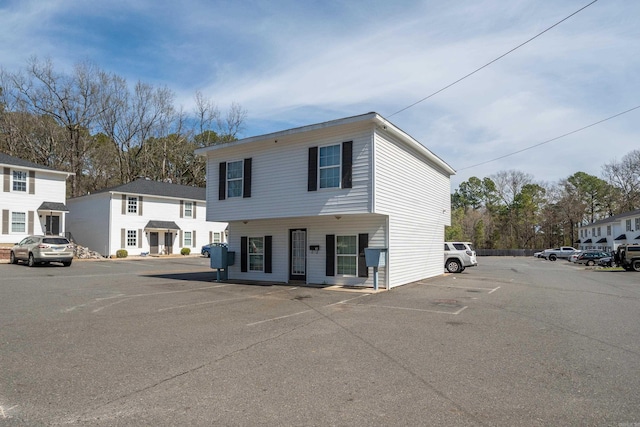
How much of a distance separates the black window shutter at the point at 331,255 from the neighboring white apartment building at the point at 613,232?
146 feet

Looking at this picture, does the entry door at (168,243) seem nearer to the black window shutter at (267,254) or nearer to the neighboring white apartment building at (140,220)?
the neighboring white apartment building at (140,220)

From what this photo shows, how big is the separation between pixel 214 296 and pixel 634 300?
12.4 metres

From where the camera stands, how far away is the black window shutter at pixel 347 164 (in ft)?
47.1

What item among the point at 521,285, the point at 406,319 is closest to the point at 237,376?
the point at 406,319

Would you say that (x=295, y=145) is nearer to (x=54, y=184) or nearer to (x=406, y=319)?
(x=406, y=319)

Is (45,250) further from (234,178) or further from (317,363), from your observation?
(317,363)

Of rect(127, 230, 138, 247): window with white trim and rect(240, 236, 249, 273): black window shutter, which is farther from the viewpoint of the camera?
rect(127, 230, 138, 247): window with white trim

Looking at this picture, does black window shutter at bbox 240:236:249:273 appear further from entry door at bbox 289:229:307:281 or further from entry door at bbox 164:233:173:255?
entry door at bbox 164:233:173:255

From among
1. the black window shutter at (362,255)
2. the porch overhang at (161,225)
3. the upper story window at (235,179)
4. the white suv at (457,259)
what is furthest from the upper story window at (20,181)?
the white suv at (457,259)

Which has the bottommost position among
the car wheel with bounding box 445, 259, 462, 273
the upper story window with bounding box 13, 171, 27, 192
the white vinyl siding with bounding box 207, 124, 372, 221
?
the car wheel with bounding box 445, 259, 462, 273

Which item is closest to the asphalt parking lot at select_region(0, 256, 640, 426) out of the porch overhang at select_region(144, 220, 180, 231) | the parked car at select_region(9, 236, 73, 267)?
the parked car at select_region(9, 236, 73, 267)

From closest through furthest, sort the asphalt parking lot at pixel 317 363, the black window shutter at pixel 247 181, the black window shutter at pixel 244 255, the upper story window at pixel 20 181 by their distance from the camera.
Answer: the asphalt parking lot at pixel 317 363, the black window shutter at pixel 247 181, the black window shutter at pixel 244 255, the upper story window at pixel 20 181

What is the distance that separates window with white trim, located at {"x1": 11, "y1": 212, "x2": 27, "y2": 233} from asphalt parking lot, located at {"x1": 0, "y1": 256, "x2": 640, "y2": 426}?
23.3 m

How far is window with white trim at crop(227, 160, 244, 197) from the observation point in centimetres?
1750
